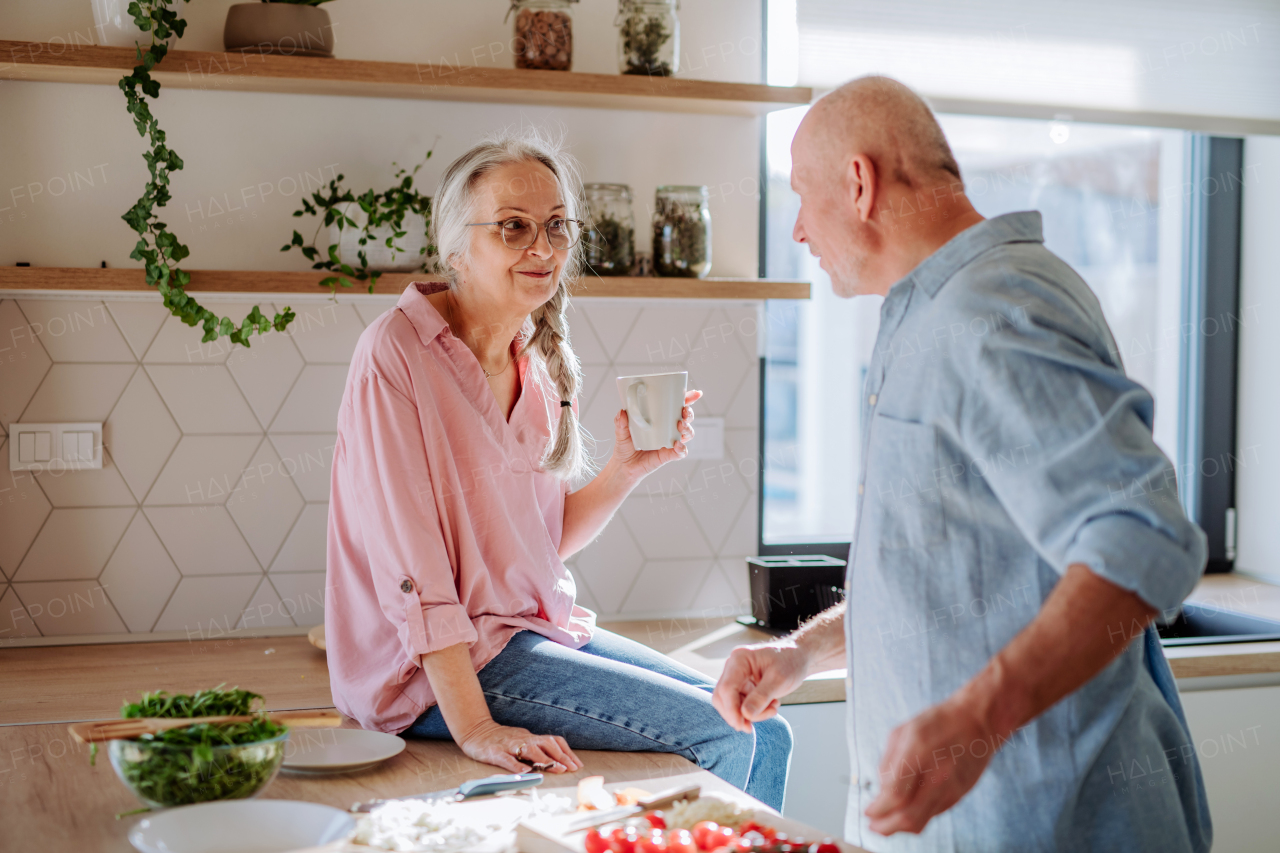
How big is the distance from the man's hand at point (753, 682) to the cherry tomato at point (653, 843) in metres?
0.26

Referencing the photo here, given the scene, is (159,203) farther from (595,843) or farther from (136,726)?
(595,843)

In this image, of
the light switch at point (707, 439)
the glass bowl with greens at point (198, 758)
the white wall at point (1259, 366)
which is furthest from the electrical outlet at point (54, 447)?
the white wall at point (1259, 366)

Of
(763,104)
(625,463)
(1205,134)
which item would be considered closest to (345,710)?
(625,463)

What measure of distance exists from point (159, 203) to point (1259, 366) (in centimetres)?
252

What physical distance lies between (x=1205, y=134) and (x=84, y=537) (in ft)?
8.53

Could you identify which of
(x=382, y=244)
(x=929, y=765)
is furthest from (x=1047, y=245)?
(x=929, y=765)

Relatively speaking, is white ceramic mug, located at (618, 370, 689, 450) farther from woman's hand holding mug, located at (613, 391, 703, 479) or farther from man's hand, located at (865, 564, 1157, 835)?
man's hand, located at (865, 564, 1157, 835)

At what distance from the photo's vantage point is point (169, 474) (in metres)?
2.00

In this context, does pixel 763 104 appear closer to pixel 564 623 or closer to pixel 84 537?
pixel 564 623

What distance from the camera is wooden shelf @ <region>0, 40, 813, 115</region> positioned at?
5.70 ft

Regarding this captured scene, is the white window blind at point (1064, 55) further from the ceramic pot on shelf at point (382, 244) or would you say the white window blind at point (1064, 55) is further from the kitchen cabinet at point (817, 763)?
the kitchen cabinet at point (817, 763)

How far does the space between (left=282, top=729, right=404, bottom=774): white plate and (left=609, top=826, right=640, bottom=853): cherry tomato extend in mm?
401

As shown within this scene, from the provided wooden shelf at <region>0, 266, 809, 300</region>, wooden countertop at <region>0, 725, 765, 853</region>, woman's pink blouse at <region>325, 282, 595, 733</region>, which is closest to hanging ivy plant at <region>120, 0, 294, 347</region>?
wooden shelf at <region>0, 266, 809, 300</region>

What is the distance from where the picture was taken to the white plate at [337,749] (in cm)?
122
